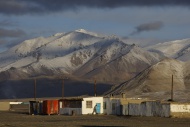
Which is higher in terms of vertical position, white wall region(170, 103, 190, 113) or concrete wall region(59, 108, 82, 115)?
white wall region(170, 103, 190, 113)

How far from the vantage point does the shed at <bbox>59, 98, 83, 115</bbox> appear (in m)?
110

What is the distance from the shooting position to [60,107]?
373ft

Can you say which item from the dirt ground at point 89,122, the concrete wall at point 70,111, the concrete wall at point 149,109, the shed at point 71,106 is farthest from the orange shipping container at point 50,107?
the dirt ground at point 89,122

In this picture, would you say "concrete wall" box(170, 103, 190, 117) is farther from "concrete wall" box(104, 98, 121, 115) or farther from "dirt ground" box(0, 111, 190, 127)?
"concrete wall" box(104, 98, 121, 115)

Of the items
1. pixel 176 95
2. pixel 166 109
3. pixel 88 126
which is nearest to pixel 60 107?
pixel 166 109

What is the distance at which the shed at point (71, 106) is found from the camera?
11006cm

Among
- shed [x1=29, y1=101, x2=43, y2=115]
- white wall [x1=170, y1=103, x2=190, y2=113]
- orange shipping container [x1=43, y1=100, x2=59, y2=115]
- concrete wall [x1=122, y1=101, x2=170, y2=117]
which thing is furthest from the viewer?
shed [x1=29, y1=101, x2=43, y2=115]

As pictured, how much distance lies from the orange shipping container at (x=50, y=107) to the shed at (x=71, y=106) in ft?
3.23

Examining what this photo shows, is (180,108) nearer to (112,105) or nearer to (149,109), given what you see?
(149,109)

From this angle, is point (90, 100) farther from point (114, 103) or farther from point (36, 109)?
point (36, 109)

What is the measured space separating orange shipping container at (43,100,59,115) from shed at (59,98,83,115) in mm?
984

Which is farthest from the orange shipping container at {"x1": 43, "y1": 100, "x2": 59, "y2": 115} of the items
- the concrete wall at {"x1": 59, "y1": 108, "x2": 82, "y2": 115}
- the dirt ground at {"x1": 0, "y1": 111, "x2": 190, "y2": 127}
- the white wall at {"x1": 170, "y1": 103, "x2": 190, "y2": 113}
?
the white wall at {"x1": 170, "y1": 103, "x2": 190, "y2": 113}

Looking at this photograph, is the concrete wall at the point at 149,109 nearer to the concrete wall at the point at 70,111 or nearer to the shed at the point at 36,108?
the concrete wall at the point at 70,111

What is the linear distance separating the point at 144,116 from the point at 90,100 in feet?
53.7
